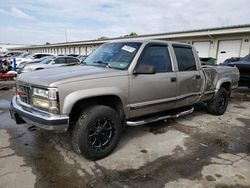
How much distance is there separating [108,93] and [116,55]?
101cm

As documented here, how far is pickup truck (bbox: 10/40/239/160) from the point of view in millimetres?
3080

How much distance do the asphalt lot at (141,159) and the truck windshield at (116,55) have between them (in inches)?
59.7

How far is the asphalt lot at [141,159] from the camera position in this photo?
117 inches

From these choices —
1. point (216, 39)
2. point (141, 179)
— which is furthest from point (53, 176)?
point (216, 39)

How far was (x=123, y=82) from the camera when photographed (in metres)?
3.58

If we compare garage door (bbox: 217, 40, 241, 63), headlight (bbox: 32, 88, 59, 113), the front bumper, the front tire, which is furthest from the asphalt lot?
garage door (bbox: 217, 40, 241, 63)

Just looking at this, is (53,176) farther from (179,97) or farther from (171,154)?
(179,97)

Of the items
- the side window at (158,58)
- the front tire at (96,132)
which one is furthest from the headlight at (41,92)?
the side window at (158,58)

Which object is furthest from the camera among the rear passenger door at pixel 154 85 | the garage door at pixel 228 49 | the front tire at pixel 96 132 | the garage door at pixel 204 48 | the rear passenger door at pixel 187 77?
the garage door at pixel 204 48

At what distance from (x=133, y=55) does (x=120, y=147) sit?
1.68 meters

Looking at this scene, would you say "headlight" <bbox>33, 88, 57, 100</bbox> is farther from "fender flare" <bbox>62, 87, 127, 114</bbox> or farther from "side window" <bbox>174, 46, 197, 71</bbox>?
"side window" <bbox>174, 46, 197, 71</bbox>

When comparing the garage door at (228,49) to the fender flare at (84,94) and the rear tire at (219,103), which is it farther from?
the fender flare at (84,94)

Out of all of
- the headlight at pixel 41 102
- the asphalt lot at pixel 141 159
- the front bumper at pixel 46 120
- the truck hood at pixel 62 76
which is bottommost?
the asphalt lot at pixel 141 159

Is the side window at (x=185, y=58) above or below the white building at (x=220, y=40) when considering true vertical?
below
